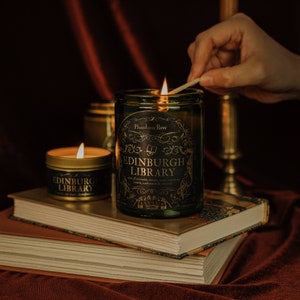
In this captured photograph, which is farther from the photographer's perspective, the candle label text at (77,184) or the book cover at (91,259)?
the candle label text at (77,184)

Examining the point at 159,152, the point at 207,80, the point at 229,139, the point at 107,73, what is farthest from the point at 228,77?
the point at 107,73

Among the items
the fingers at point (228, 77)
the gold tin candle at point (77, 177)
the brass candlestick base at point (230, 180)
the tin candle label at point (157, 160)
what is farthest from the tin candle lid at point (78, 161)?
the brass candlestick base at point (230, 180)

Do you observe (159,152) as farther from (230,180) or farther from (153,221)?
(230,180)

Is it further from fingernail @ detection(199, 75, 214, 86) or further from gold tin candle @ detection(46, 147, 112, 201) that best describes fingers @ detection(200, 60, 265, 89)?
gold tin candle @ detection(46, 147, 112, 201)

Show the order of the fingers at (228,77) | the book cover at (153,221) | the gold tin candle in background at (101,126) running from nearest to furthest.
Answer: the book cover at (153,221), the fingers at (228,77), the gold tin candle in background at (101,126)

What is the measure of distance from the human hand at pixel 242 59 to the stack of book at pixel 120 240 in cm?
21

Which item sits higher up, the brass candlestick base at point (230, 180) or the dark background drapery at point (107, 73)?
the dark background drapery at point (107, 73)

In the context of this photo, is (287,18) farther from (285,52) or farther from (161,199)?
(161,199)

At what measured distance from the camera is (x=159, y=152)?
39.8 inches

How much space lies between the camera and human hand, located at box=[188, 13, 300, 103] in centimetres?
111

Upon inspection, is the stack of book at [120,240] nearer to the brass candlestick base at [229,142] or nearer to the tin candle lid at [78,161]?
the tin candle lid at [78,161]

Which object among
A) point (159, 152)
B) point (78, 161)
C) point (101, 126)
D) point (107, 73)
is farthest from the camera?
point (107, 73)

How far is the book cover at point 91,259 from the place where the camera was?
100cm

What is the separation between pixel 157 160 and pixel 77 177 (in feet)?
0.60
